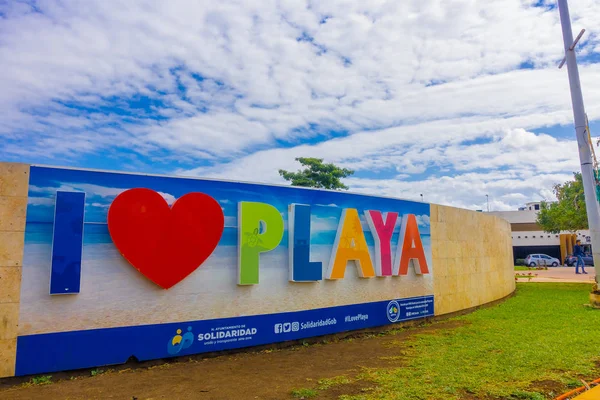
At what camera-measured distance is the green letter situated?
25.7 feet

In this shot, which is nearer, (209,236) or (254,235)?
(209,236)

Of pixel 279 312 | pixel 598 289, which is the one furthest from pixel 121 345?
pixel 598 289

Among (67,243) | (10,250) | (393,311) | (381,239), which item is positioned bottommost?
(393,311)

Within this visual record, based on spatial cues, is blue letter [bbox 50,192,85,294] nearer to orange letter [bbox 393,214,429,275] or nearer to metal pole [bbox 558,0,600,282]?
orange letter [bbox 393,214,429,275]

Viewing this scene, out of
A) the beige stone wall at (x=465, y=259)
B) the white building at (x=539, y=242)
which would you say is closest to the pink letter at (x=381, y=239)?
the beige stone wall at (x=465, y=259)

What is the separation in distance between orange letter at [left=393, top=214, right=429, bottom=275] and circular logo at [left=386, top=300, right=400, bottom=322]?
74 cm

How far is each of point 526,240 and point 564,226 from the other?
89.8 feet

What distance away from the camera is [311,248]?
350 inches

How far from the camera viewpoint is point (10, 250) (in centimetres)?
599

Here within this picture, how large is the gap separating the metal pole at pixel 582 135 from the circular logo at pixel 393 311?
6.49 m

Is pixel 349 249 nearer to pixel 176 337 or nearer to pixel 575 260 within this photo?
pixel 176 337

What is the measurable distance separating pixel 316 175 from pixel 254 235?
84.4ft

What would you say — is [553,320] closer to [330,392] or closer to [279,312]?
[279,312]

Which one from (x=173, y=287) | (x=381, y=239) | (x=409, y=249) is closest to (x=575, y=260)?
(x=409, y=249)
